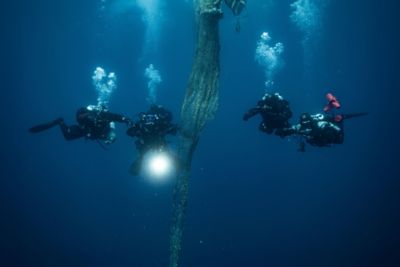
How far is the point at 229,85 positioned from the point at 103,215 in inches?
1321

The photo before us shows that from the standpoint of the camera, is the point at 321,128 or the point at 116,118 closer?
the point at 321,128

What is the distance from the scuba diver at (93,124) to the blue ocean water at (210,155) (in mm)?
28049

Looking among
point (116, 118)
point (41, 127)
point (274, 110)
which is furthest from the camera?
point (116, 118)

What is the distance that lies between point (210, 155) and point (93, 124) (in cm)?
6081

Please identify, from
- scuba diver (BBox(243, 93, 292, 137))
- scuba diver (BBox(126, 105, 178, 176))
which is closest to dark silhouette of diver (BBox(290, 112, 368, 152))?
scuba diver (BBox(243, 93, 292, 137))

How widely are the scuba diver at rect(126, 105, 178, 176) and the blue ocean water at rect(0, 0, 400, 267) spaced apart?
28.6m

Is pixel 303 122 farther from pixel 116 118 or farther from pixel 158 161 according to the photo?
pixel 116 118

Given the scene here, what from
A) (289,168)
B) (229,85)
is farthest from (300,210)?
(229,85)

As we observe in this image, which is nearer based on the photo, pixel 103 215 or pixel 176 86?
pixel 176 86

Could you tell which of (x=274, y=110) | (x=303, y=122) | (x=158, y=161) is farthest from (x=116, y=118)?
(x=303, y=122)

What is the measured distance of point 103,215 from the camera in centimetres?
6775

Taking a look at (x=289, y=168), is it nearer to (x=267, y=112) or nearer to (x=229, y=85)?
(x=229, y=85)

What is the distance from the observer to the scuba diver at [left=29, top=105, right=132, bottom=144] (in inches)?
266

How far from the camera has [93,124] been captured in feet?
22.4
